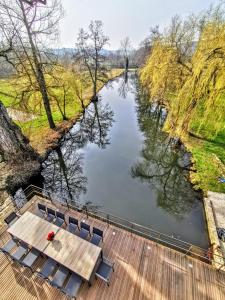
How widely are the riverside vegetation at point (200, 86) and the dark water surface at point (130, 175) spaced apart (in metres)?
1.49

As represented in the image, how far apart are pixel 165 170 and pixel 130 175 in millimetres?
3184

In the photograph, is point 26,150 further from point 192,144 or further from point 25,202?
point 192,144

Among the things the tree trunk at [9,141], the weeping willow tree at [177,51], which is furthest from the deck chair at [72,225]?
the weeping willow tree at [177,51]

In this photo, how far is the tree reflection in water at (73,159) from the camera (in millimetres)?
12695

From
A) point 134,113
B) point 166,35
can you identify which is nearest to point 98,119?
point 134,113

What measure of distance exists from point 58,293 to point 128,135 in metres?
16.0

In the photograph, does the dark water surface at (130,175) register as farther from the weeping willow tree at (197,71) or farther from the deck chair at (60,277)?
the weeping willow tree at (197,71)

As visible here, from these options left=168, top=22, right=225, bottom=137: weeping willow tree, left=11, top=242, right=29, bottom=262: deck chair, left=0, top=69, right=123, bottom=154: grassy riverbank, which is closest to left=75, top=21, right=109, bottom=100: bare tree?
left=0, top=69, right=123, bottom=154: grassy riverbank

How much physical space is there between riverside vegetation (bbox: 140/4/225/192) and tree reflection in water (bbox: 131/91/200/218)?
0.92 m

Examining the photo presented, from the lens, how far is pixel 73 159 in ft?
53.9

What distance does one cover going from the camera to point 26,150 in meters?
13.8

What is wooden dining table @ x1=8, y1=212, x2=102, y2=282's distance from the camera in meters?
6.18

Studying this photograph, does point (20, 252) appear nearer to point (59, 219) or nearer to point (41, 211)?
point (59, 219)

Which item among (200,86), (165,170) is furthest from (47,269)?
(200,86)
